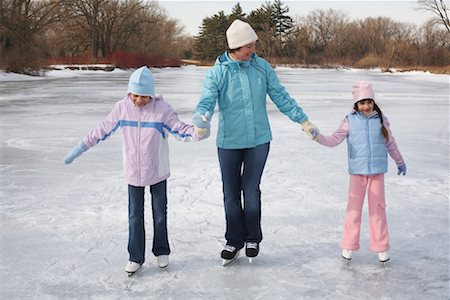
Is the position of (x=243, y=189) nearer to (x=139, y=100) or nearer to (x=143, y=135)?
(x=143, y=135)

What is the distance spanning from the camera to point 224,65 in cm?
292

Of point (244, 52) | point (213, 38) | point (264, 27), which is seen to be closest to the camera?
point (244, 52)

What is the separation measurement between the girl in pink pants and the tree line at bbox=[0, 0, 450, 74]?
27461mm

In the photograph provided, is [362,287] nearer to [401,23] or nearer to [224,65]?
[224,65]

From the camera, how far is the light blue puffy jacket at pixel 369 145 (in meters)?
2.99

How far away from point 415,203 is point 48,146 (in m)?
4.62

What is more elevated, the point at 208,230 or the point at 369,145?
the point at 369,145

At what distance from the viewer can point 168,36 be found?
7950cm

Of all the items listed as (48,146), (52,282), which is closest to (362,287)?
(52,282)

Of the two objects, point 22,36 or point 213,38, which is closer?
point 22,36

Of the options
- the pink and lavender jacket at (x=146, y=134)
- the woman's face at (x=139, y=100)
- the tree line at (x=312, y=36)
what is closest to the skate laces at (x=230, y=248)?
the pink and lavender jacket at (x=146, y=134)

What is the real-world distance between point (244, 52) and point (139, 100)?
2.07ft

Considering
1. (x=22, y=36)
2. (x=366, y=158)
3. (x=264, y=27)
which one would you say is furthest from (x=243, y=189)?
(x=264, y=27)

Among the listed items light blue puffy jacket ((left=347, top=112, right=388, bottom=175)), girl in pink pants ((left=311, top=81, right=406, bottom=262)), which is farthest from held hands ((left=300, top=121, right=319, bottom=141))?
light blue puffy jacket ((left=347, top=112, right=388, bottom=175))
